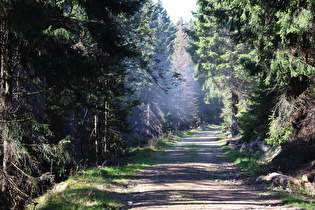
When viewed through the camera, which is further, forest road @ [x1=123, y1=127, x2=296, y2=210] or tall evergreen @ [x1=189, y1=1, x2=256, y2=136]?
tall evergreen @ [x1=189, y1=1, x2=256, y2=136]

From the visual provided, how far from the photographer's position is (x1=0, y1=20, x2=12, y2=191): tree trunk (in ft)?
19.0

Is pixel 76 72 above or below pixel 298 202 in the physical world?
above

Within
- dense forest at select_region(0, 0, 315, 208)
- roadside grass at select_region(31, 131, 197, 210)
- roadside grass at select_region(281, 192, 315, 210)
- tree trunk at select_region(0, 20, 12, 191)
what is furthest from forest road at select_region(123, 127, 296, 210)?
tree trunk at select_region(0, 20, 12, 191)

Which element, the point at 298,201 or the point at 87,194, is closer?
the point at 298,201

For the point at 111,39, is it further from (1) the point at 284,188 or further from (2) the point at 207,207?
(1) the point at 284,188

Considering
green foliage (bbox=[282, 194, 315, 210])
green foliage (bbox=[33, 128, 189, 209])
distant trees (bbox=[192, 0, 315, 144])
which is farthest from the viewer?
distant trees (bbox=[192, 0, 315, 144])

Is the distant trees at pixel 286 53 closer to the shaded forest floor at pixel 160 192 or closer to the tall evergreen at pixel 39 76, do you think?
the shaded forest floor at pixel 160 192

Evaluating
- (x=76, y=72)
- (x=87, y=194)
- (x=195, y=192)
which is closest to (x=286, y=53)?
(x=195, y=192)

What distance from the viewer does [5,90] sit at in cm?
629

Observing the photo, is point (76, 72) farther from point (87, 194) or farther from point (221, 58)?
point (221, 58)

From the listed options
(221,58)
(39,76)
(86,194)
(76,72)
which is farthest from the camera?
(221,58)

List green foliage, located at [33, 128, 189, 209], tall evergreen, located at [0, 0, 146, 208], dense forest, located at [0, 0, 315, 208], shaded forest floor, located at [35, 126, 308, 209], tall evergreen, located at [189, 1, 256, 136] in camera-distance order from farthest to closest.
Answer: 1. tall evergreen, located at [189, 1, 256, 136]
2. shaded forest floor, located at [35, 126, 308, 209]
3. green foliage, located at [33, 128, 189, 209]
4. dense forest, located at [0, 0, 315, 208]
5. tall evergreen, located at [0, 0, 146, 208]

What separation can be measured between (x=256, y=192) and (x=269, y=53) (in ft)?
16.9

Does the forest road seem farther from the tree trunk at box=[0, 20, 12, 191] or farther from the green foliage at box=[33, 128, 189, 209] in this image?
the tree trunk at box=[0, 20, 12, 191]
